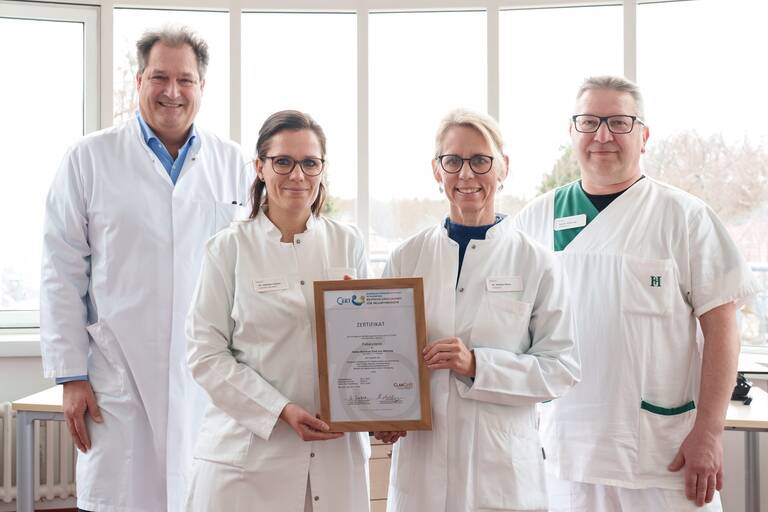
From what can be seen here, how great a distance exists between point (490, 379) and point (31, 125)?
3944 millimetres

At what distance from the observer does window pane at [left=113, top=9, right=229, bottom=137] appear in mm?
4473

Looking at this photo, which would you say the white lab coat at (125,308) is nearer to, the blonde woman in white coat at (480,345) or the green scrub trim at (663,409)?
the blonde woman in white coat at (480,345)

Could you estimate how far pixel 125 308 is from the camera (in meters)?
2.14

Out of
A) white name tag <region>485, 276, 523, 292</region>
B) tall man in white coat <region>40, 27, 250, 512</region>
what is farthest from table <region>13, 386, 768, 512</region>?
white name tag <region>485, 276, 523, 292</region>

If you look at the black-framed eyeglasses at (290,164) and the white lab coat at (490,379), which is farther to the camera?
the black-framed eyeglasses at (290,164)

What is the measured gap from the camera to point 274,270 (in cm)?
181

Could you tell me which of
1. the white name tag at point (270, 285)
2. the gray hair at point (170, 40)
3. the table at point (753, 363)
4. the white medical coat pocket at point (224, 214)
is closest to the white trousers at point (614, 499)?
the white name tag at point (270, 285)

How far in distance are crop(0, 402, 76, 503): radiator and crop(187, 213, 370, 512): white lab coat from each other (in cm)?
279

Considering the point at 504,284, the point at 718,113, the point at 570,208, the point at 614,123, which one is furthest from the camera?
the point at 718,113

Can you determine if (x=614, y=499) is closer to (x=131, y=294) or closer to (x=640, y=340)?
(x=640, y=340)

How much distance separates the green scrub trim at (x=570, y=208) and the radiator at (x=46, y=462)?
324 cm

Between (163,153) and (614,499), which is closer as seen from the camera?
(614,499)

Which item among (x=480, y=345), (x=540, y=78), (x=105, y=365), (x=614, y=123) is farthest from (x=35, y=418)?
(x=540, y=78)

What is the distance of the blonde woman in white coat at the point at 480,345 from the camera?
1682 mm
